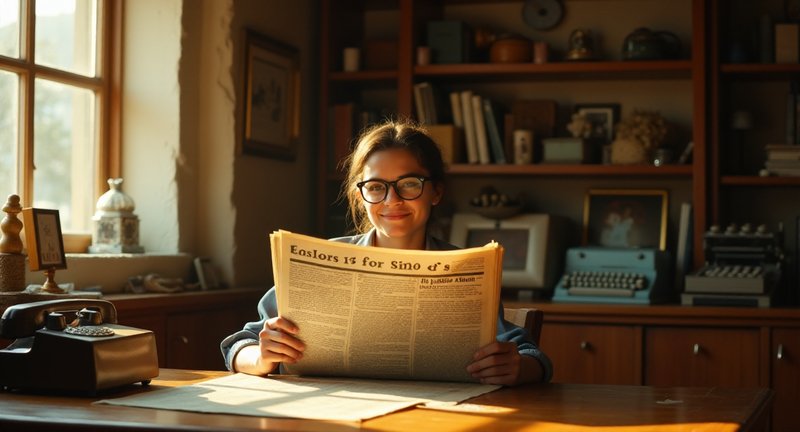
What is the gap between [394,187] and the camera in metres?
2.13

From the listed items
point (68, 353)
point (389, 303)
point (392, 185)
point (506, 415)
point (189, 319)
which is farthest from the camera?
point (189, 319)

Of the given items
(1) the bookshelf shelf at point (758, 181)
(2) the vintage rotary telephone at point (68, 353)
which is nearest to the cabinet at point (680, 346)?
(1) the bookshelf shelf at point (758, 181)

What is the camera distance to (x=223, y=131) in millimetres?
3814

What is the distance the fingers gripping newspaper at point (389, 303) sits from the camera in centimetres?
181

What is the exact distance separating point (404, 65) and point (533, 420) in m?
2.92

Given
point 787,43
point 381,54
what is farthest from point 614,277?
point 381,54

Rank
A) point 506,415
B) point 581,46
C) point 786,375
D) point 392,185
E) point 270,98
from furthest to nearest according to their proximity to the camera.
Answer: point 581,46, point 270,98, point 786,375, point 392,185, point 506,415

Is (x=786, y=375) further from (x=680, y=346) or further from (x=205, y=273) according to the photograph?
(x=205, y=273)

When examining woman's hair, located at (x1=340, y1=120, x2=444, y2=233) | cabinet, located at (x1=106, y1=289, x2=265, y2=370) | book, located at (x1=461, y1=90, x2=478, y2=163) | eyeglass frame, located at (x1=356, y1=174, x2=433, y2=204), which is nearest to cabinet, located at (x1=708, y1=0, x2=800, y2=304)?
book, located at (x1=461, y1=90, x2=478, y2=163)

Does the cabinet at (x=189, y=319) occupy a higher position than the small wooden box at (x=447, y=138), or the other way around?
the small wooden box at (x=447, y=138)

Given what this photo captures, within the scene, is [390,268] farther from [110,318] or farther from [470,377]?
[110,318]

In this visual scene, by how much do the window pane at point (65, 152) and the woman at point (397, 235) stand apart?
4.45 feet

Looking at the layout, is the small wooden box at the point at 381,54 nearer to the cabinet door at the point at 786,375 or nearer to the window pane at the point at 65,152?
the window pane at the point at 65,152

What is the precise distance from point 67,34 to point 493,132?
173 cm
